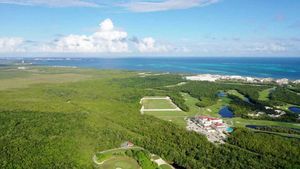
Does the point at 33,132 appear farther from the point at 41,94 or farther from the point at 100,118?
the point at 41,94

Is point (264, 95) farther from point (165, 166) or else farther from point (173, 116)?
point (165, 166)

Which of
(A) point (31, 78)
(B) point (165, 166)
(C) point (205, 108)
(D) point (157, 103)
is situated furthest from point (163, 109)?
(A) point (31, 78)

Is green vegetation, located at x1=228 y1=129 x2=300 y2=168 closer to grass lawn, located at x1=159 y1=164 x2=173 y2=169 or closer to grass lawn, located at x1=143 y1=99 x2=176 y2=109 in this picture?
grass lawn, located at x1=159 y1=164 x2=173 y2=169

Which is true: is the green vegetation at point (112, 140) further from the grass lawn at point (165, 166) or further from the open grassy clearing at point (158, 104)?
the open grassy clearing at point (158, 104)

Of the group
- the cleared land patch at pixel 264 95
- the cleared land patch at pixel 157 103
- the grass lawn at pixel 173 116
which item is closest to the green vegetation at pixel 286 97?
the cleared land patch at pixel 264 95

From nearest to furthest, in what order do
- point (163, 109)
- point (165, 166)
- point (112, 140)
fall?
point (165, 166), point (112, 140), point (163, 109)
